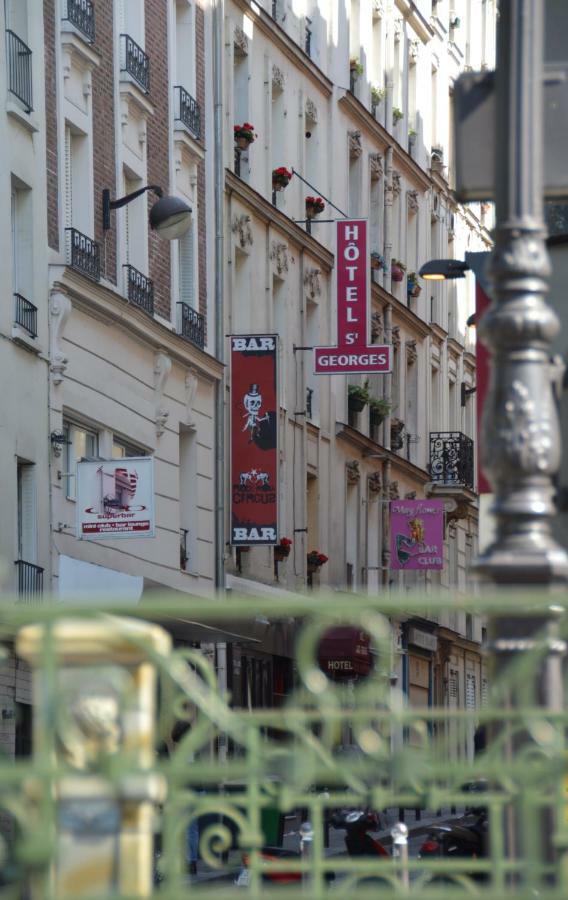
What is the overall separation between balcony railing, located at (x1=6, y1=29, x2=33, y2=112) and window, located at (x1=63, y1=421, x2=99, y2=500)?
14.4 ft

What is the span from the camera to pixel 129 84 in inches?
1172

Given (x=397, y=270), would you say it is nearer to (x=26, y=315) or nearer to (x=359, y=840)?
(x=26, y=315)

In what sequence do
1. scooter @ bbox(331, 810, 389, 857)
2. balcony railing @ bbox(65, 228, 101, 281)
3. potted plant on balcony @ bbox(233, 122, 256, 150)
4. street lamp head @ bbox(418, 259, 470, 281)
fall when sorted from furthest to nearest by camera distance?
1. potted plant on balcony @ bbox(233, 122, 256, 150)
2. balcony railing @ bbox(65, 228, 101, 281)
3. street lamp head @ bbox(418, 259, 470, 281)
4. scooter @ bbox(331, 810, 389, 857)

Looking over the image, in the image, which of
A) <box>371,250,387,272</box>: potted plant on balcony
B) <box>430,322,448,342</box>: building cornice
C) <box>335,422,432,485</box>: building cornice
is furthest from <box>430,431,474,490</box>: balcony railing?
<box>371,250,387,272</box>: potted plant on balcony

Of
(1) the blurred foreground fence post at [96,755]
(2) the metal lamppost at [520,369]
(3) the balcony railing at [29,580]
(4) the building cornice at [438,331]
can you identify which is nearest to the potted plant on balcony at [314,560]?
(3) the balcony railing at [29,580]

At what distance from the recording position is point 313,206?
41.0 m

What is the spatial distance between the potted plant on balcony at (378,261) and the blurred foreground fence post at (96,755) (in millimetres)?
42445

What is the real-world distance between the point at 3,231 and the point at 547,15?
12729 mm

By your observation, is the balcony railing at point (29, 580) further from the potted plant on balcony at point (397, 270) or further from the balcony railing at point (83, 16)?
the potted plant on balcony at point (397, 270)

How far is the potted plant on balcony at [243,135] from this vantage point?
35938mm

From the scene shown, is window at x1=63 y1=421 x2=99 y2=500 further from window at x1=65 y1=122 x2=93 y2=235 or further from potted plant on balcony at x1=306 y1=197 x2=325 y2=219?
potted plant on balcony at x1=306 y1=197 x2=325 y2=219

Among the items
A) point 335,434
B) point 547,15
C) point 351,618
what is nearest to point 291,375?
point 335,434

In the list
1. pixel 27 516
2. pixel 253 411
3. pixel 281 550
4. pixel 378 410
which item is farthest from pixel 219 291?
pixel 378 410

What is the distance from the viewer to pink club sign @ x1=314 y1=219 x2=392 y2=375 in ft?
124
